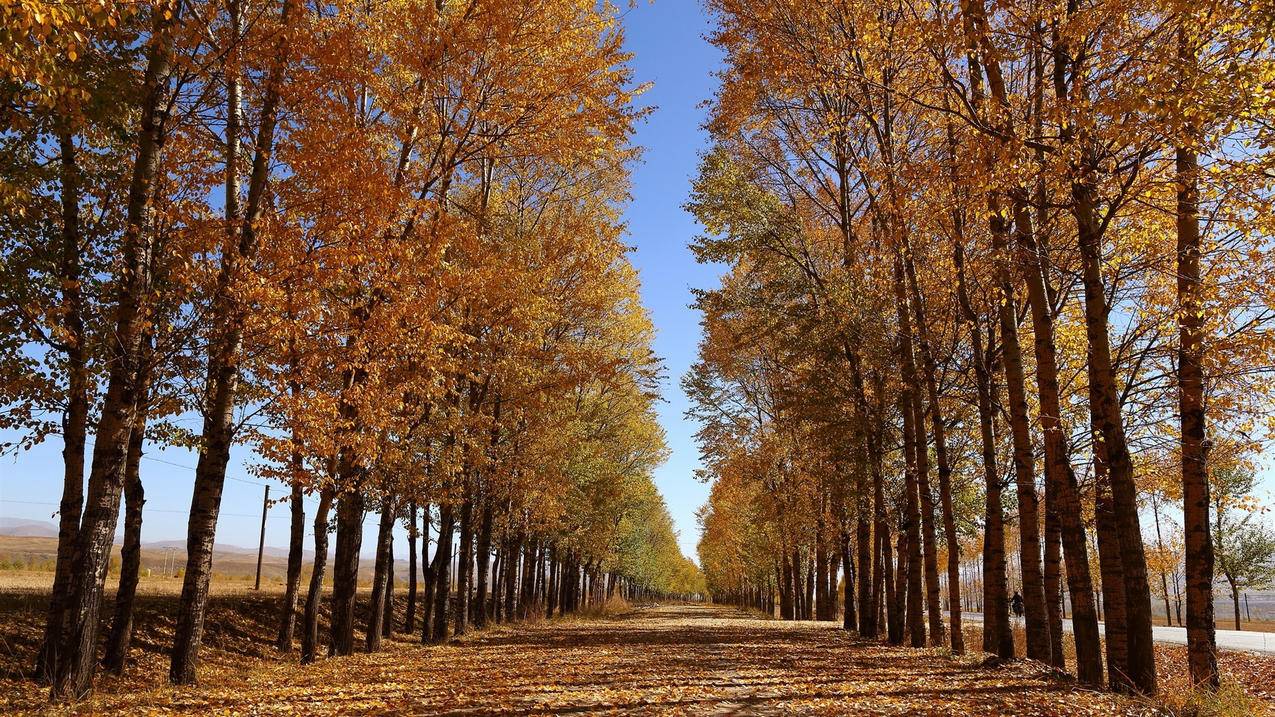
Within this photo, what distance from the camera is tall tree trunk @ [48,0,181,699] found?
744cm

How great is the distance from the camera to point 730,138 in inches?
675

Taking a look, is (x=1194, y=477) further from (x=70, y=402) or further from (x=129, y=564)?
(x=129, y=564)

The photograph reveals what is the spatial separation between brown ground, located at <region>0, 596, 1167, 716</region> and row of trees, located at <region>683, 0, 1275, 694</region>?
1.34 m

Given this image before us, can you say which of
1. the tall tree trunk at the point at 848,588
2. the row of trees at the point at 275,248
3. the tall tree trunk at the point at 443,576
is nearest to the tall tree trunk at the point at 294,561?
the row of trees at the point at 275,248

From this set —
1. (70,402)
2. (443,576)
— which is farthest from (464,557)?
(70,402)

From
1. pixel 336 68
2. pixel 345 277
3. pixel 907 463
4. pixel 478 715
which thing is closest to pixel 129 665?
pixel 345 277

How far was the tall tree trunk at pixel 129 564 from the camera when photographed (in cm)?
1121

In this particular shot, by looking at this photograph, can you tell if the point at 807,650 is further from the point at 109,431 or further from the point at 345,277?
the point at 109,431

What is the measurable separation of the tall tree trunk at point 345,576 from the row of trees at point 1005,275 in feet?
30.8

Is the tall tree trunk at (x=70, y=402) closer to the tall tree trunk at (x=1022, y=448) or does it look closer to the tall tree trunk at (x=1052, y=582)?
the tall tree trunk at (x=1022, y=448)

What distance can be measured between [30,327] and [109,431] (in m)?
2.79

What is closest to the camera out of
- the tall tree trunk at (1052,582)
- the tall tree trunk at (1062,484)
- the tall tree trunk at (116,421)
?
the tall tree trunk at (116,421)

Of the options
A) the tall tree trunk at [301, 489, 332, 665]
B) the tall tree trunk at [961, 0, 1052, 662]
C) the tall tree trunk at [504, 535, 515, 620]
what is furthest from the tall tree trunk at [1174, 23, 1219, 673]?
the tall tree trunk at [504, 535, 515, 620]

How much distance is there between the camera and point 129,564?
39.5 ft
